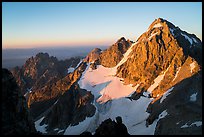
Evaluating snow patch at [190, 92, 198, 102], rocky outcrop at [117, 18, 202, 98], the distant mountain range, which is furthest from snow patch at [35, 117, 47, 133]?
snow patch at [190, 92, 198, 102]

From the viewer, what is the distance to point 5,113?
44.5m

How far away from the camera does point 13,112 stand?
46.2 meters

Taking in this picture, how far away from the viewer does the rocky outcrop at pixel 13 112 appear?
43.3 meters

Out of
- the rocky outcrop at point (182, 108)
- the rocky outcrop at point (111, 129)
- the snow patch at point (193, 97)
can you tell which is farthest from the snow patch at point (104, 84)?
the rocky outcrop at point (111, 129)

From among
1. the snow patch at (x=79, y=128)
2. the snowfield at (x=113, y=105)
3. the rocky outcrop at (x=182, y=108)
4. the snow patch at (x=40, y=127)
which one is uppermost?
the rocky outcrop at (x=182, y=108)

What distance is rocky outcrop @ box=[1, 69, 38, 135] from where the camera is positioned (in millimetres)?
43344

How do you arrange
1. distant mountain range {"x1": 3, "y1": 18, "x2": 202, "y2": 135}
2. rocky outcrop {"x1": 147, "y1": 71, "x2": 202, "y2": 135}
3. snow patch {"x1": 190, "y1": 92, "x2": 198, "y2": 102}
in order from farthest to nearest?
distant mountain range {"x1": 3, "y1": 18, "x2": 202, "y2": 135} < snow patch {"x1": 190, "y1": 92, "x2": 198, "y2": 102} < rocky outcrop {"x1": 147, "y1": 71, "x2": 202, "y2": 135}

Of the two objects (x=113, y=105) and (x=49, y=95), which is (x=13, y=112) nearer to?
(x=113, y=105)

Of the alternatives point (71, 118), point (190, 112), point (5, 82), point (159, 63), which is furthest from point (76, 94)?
point (5, 82)

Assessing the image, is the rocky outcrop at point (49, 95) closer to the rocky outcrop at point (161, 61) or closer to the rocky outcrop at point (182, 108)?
the rocky outcrop at point (161, 61)

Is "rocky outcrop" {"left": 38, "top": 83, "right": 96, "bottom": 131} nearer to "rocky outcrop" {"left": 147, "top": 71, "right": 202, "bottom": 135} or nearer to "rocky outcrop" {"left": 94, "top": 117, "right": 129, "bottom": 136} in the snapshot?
"rocky outcrop" {"left": 147, "top": 71, "right": 202, "bottom": 135}

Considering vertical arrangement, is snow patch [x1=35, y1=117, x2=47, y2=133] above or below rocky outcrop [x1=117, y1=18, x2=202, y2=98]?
below

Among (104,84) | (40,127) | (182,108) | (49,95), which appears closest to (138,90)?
(104,84)

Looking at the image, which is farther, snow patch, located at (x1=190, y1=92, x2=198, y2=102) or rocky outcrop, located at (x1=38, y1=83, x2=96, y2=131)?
rocky outcrop, located at (x1=38, y1=83, x2=96, y2=131)
